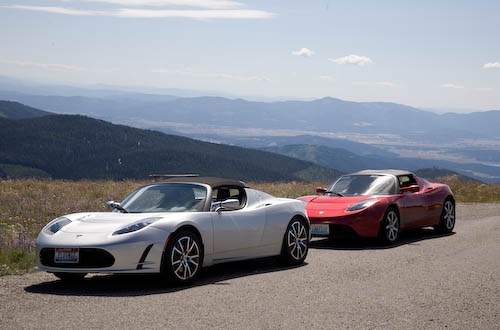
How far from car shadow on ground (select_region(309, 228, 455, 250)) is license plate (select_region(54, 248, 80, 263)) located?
5.90 metres

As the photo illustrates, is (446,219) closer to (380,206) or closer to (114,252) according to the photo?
(380,206)

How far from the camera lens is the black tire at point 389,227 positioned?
495 inches

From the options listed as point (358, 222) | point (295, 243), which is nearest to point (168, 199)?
point (295, 243)

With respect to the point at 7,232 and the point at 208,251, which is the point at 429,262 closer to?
the point at 208,251

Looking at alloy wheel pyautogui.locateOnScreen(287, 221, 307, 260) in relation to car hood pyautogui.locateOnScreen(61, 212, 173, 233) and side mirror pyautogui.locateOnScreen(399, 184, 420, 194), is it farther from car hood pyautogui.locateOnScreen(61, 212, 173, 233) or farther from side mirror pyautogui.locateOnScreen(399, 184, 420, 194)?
side mirror pyautogui.locateOnScreen(399, 184, 420, 194)

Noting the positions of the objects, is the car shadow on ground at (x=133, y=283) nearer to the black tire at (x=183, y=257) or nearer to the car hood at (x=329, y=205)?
the black tire at (x=183, y=257)

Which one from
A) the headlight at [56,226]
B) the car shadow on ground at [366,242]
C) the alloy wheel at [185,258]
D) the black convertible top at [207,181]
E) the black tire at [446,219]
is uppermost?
the black convertible top at [207,181]

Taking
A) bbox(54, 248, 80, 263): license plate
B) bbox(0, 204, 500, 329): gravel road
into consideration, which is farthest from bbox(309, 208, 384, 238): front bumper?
bbox(54, 248, 80, 263): license plate

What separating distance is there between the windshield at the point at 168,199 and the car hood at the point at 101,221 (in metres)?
0.39

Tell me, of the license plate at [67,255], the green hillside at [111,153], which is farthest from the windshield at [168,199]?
the green hillside at [111,153]

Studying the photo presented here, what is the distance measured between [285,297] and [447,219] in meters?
8.65

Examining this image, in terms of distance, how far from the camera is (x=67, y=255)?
7.48 meters

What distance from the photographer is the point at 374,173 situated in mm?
14055

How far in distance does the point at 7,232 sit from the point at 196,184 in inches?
170
